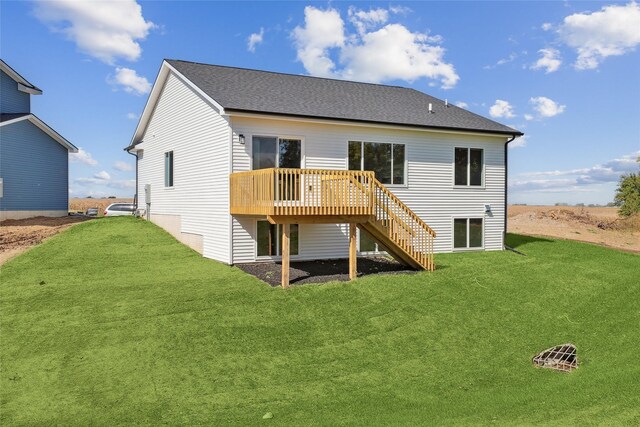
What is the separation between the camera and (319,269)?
14.4 metres

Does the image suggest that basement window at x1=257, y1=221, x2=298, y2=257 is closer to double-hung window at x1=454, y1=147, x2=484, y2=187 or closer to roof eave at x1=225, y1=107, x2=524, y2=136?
roof eave at x1=225, y1=107, x2=524, y2=136

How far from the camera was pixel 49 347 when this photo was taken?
8953 millimetres

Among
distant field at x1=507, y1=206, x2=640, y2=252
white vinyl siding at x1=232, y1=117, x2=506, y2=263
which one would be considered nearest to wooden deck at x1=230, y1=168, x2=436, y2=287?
white vinyl siding at x1=232, y1=117, x2=506, y2=263

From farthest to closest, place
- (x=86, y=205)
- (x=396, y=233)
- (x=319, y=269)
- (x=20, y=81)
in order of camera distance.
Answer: (x=86, y=205)
(x=20, y=81)
(x=319, y=269)
(x=396, y=233)

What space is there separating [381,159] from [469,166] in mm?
4135

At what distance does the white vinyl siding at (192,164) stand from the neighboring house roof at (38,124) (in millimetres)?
5124

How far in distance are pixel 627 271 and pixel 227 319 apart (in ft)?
43.1

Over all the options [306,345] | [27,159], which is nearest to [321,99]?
[306,345]

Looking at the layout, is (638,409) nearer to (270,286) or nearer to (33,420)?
(270,286)

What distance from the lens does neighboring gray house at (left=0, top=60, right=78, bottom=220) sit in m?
21.0

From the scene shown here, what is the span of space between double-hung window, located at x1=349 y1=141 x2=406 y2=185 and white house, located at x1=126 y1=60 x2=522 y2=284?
0.04 m

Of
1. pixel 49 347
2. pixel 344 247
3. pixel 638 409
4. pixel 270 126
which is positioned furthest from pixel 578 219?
pixel 49 347

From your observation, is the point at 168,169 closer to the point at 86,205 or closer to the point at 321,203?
the point at 321,203

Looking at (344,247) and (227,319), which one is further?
(344,247)
